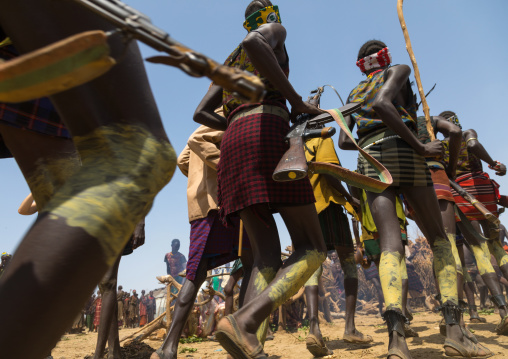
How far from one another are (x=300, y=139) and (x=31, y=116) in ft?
4.51

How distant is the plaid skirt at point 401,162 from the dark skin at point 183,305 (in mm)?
1391

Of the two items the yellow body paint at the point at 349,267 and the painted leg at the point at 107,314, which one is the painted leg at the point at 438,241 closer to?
the yellow body paint at the point at 349,267

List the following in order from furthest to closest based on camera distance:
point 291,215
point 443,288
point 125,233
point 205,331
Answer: point 205,331, point 443,288, point 291,215, point 125,233

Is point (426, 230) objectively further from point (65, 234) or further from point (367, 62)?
point (65, 234)

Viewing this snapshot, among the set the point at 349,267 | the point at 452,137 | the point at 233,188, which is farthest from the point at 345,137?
the point at 233,188

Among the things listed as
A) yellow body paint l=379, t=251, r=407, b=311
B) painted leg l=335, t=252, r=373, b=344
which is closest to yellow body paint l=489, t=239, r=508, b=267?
painted leg l=335, t=252, r=373, b=344

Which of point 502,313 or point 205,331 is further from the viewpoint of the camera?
point 205,331

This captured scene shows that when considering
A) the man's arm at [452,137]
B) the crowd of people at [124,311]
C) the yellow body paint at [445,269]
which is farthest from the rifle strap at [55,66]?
the crowd of people at [124,311]

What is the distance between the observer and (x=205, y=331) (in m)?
8.46

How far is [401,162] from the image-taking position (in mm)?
3184

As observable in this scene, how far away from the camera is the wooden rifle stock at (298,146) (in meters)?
2.05

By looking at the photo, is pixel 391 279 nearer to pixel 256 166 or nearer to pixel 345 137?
pixel 256 166

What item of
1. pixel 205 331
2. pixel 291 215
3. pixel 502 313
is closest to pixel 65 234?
pixel 291 215

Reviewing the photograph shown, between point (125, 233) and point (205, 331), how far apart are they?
8.17 metres
